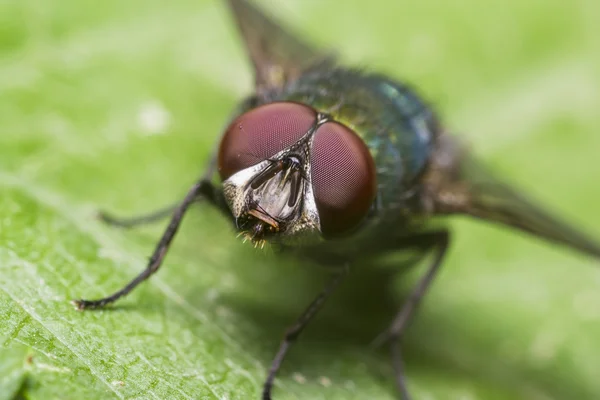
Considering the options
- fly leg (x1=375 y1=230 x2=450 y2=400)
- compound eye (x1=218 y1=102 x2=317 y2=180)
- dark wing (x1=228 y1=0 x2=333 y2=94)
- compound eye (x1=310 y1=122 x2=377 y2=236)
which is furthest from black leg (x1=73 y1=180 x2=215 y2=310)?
fly leg (x1=375 y1=230 x2=450 y2=400)

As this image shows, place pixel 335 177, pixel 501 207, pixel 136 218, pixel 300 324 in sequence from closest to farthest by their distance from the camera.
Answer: pixel 335 177, pixel 300 324, pixel 136 218, pixel 501 207

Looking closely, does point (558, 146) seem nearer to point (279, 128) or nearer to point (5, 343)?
point (279, 128)

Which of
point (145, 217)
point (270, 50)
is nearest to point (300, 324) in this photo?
point (145, 217)

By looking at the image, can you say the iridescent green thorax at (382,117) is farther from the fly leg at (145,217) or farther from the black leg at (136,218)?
the black leg at (136,218)

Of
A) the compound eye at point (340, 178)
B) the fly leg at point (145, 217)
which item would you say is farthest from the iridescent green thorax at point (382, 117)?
the fly leg at point (145, 217)

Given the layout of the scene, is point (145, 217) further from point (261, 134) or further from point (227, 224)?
point (261, 134)

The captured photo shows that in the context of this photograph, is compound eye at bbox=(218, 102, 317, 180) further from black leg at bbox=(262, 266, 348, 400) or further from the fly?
black leg at bbox=(262, 266, 348, 400)
